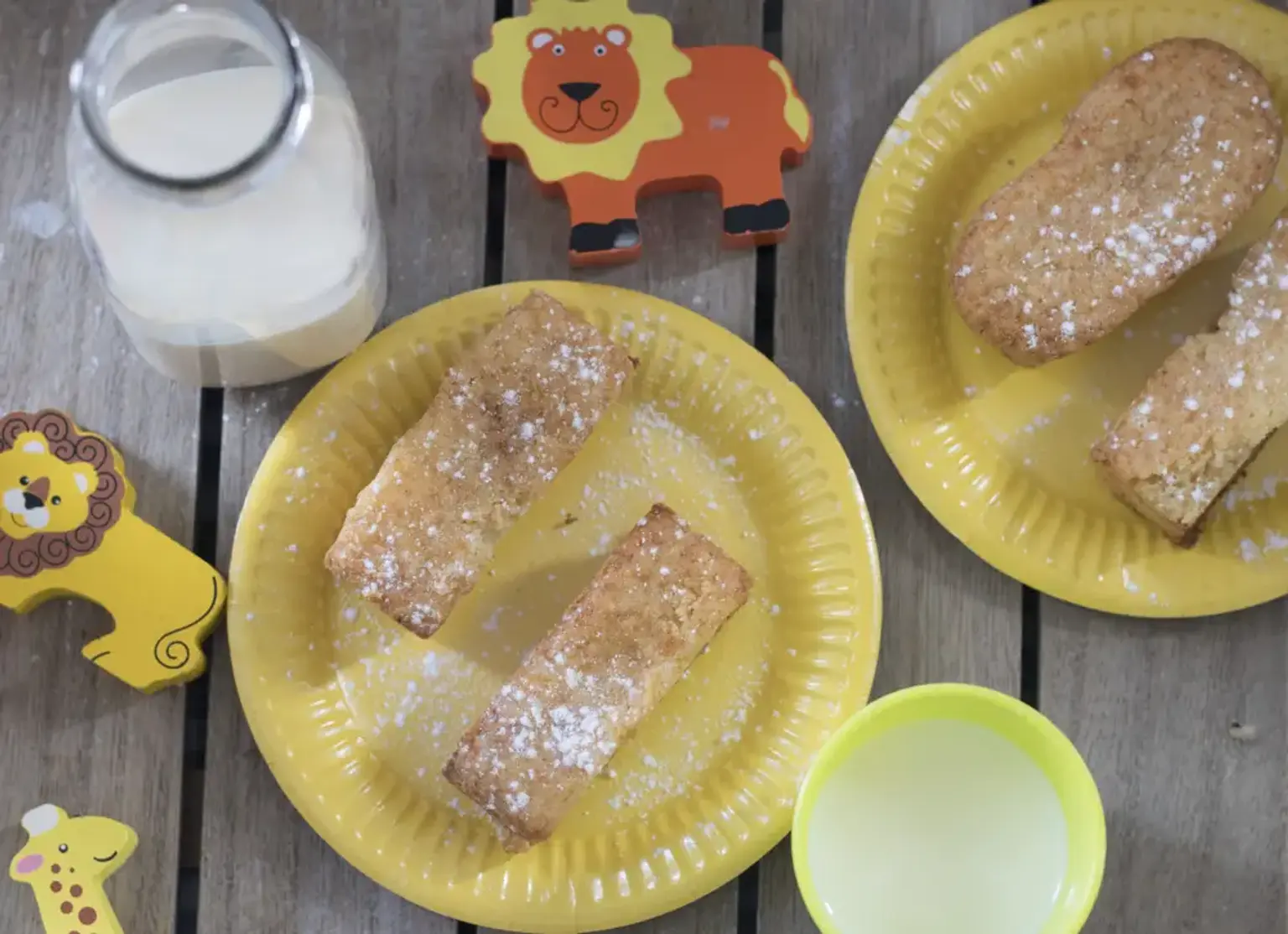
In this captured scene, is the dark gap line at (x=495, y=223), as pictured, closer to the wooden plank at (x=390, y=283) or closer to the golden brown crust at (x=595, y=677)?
the wooden plank at (x=390, y=283)

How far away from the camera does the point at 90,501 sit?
2.85ft

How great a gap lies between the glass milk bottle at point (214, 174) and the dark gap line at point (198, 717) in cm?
12

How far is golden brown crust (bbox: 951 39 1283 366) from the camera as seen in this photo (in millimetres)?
859

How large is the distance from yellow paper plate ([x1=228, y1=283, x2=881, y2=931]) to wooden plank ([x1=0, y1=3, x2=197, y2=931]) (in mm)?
102

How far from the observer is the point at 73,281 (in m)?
0.93

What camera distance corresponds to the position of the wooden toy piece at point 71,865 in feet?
2.77

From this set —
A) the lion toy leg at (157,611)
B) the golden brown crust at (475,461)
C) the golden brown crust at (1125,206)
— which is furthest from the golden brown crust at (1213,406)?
the lion toy leg at (157,611)

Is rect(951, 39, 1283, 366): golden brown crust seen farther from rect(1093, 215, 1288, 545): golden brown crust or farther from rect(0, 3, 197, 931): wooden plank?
rect(0, 3, 197, 931): wooden plank

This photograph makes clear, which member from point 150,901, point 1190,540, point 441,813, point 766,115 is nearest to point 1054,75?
point 766,115

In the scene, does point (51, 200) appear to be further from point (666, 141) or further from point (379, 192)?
point (666, 141)

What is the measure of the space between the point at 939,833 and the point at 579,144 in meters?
0.52

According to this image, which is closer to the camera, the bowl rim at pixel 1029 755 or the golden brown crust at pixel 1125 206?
the bowl rim at pixel 1029 755

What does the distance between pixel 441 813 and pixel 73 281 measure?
457 mm

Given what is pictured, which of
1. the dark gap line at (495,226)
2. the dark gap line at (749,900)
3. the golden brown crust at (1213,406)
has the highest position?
the dark gap line at (495,226)
